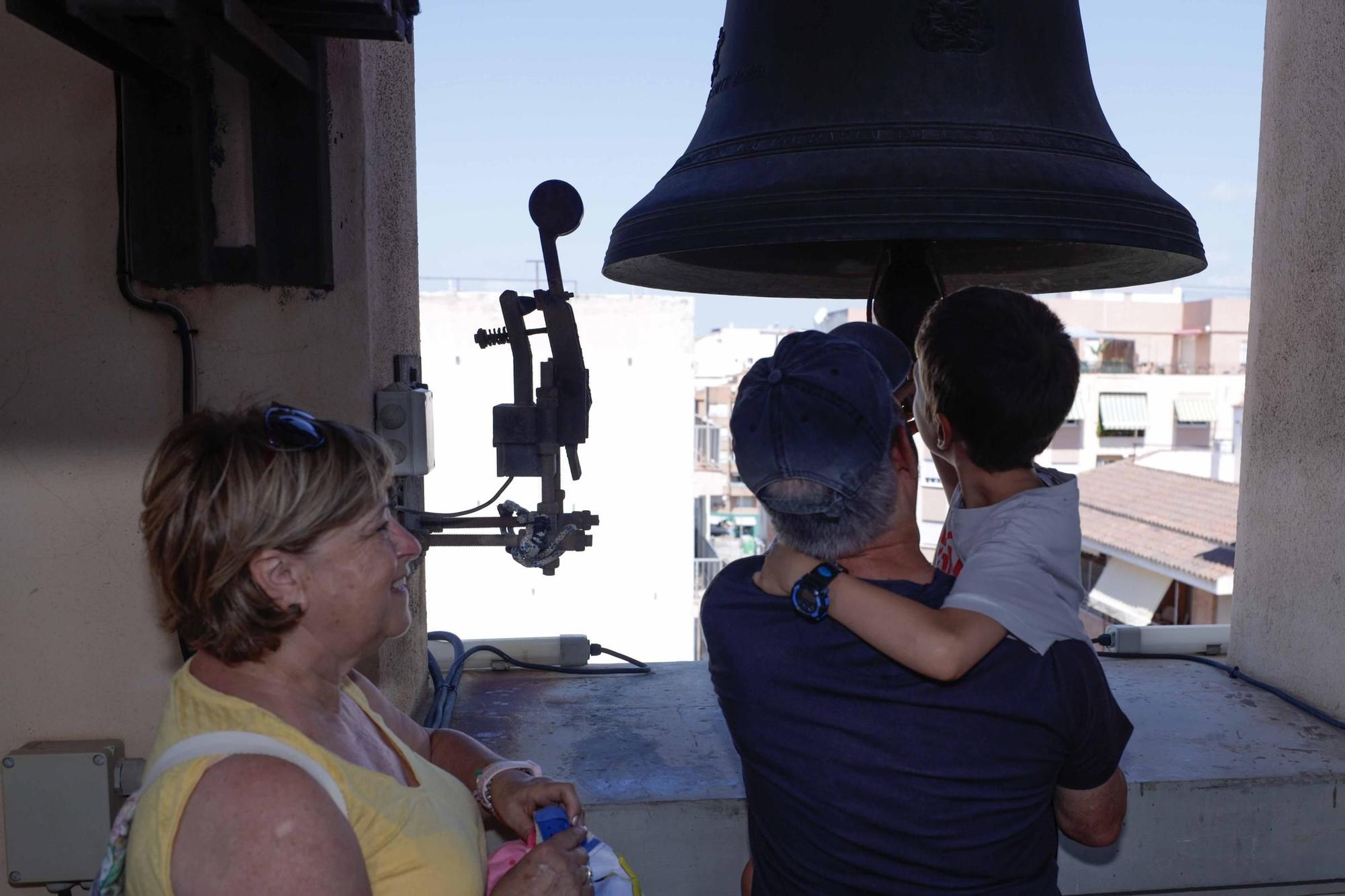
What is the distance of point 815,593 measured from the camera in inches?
46.1

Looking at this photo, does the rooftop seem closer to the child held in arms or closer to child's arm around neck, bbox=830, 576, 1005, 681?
the child held in arms

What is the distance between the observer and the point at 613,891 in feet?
4.38

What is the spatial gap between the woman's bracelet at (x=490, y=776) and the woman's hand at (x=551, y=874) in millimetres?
186

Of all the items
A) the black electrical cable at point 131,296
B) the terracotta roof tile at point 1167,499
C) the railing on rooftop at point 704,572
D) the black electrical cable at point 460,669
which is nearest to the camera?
the black electrical cable at point 131,296

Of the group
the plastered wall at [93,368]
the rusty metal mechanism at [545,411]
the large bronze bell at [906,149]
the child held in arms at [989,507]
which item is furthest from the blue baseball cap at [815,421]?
the plastered wall at [93,368]

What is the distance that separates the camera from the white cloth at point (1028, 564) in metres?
1.21

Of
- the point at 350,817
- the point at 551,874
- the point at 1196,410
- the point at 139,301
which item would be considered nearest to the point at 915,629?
the point at 551,874

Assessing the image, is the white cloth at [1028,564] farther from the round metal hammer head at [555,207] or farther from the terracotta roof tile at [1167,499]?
the terracotta roof tile at [1167,499]

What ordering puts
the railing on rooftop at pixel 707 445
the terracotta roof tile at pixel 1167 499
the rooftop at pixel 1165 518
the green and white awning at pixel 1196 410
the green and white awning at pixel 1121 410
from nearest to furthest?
the rooftop at pixel 1165 518 < the terracotta roof tile at pixel 1167 499 < the railing on rooftop at pixel 707 445 < the green and white awning at pixel 1121 410 < the green and white awning at pixel 1196 410

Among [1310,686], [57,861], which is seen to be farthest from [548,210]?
[1310,686]

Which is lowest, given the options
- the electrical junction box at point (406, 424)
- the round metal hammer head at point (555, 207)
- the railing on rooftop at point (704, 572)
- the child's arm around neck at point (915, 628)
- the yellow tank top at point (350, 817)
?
the railing on rooftop at point (704, 572)

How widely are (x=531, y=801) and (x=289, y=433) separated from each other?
1.99 ft

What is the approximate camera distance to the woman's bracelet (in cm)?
150

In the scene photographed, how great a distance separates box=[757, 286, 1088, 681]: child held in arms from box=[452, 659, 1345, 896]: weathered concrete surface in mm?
922
